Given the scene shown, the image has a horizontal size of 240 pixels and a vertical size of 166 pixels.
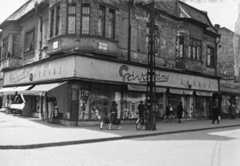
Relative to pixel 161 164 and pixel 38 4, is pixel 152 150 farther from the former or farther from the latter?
pixel 38 4

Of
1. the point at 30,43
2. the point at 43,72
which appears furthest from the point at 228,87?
the point at 30,43

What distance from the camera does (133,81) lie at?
65.8ft

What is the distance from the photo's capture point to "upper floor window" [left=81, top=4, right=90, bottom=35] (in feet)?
58.4

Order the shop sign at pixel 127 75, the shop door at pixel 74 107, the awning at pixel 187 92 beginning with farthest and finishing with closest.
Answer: the awning at pixel 187 92 → the shop sign at pixel 127 75 → the shop door at pixel 74 107

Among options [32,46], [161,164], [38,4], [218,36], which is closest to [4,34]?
[32,46]

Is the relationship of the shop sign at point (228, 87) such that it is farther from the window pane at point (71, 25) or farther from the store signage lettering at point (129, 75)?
the window pane at point (71, 25)

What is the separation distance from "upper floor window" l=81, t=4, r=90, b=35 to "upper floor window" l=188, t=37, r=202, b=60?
12.2 m

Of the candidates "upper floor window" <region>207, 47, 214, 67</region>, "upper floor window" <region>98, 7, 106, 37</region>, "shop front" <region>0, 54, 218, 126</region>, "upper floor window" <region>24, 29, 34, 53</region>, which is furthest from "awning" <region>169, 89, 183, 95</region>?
"upper floor window" <region>24, 29, 34, 53</region>

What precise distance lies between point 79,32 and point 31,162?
1189 centimetres

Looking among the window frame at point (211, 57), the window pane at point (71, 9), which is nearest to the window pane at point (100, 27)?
the window pane at point (71, 9)

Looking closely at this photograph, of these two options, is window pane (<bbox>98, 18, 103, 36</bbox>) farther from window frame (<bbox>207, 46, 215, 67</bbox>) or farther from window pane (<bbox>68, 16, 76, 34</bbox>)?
window frame (<bbox>207, 46, 215, 67</bbox>)

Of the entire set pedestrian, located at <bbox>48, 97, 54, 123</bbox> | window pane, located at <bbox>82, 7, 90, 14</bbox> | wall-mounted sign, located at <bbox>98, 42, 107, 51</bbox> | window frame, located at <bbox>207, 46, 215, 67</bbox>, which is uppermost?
window pane, located at <bbox>82, 7, 90, 14</bbox>

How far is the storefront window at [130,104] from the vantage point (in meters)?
19.7

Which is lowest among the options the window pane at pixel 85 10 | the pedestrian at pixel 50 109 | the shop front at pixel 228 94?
the pedestrian at pixel 50 109
